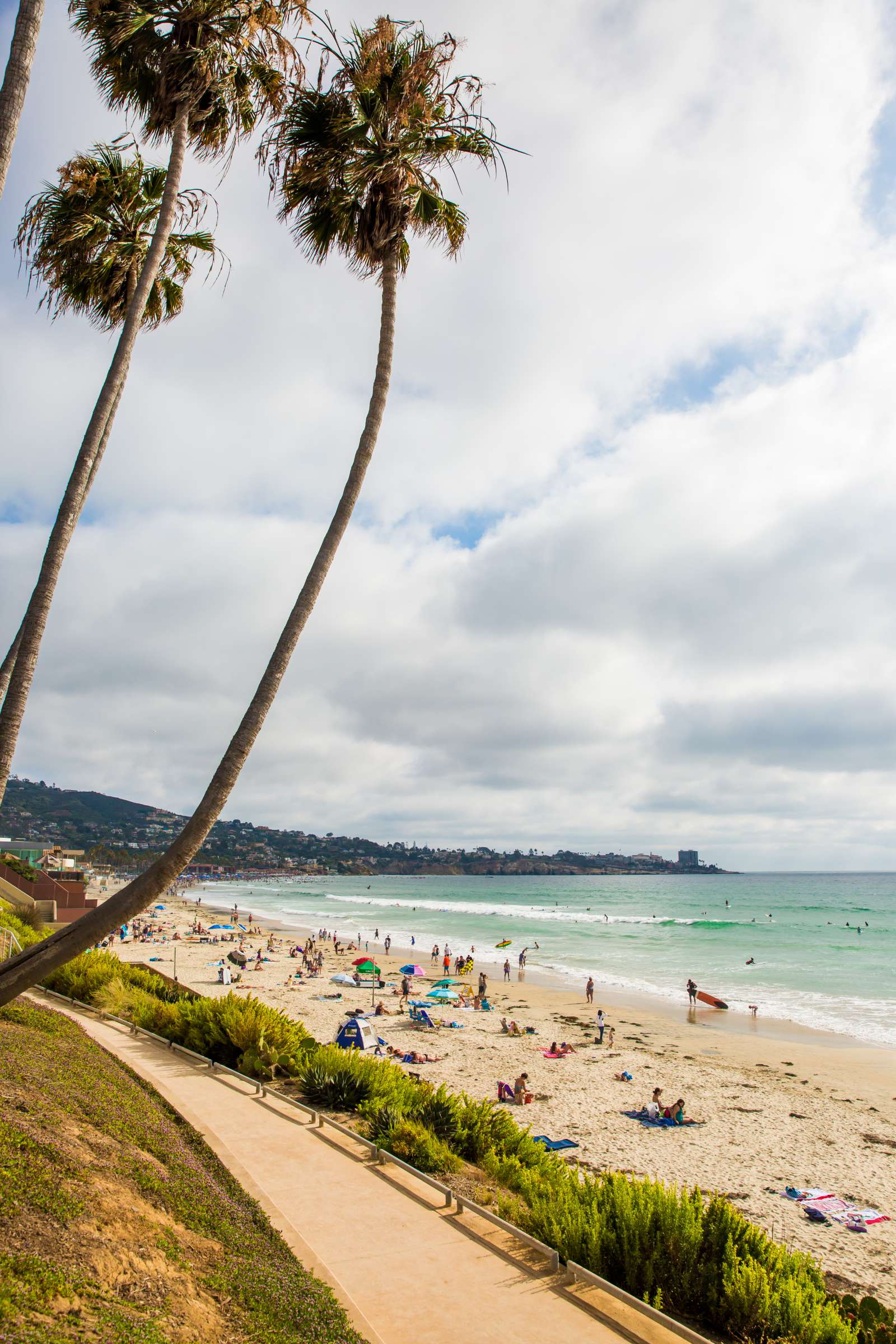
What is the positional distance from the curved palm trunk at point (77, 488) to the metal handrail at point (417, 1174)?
5.94 meters

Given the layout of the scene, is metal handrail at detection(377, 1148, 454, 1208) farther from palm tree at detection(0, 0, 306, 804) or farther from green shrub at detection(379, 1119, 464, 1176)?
palm tree at detection(0, 0, 306, 804)

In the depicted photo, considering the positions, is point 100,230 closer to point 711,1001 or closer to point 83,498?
point 83,498

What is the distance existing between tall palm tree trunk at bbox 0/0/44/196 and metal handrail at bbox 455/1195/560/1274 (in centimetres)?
921

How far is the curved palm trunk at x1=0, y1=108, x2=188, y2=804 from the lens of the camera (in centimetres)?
557

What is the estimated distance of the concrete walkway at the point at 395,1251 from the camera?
5.69m

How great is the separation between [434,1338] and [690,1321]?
235cm

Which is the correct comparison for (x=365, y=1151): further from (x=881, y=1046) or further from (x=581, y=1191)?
(x=881, y=1046)

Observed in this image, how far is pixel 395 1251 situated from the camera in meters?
6.70

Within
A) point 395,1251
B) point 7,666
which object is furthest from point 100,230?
point 395,1251

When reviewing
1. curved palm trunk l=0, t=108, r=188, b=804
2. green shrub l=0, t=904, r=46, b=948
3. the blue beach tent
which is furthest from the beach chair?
curved palm trunk l=0, t=108, r=188, b=804

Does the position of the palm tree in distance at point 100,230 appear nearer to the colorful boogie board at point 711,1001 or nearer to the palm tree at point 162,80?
the palm tree at point 162,80

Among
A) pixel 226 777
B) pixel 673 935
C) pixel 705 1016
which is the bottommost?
pixel 673 935

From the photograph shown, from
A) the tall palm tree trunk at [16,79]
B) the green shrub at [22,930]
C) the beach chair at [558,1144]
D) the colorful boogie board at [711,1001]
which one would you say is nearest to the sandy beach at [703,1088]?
the beach chair at [558,1144]

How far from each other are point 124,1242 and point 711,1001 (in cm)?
3271
